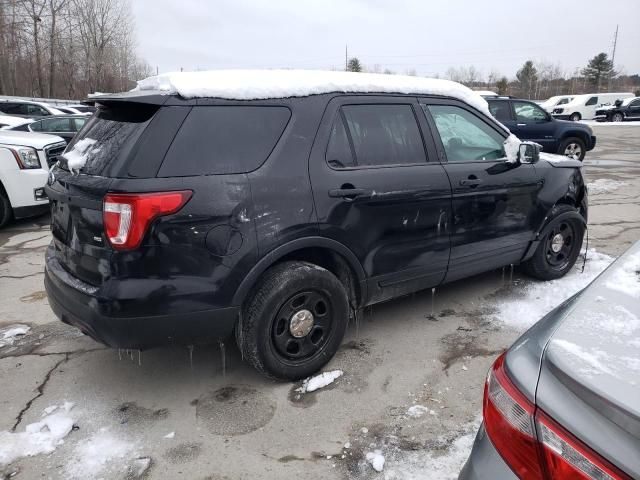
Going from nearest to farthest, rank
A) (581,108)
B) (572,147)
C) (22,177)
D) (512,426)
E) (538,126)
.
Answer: (512,426) < (22,177) < (538,126) < (572,147) < (581,108)

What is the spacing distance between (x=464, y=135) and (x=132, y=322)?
2755 millimetres

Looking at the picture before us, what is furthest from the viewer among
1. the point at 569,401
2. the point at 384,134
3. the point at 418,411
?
the point at 384,134

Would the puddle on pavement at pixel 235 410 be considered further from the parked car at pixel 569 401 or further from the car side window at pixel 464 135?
the car side window at pixel 464 135

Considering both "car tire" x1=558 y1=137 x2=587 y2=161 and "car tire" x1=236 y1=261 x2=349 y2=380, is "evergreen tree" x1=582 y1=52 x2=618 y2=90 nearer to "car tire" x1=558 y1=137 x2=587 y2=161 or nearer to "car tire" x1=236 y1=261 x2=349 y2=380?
"car tire" x1=558 y1=137 x2=587 y2=161

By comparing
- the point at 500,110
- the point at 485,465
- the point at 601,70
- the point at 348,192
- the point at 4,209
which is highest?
the point at 601,70

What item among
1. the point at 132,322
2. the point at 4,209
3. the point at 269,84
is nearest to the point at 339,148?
the point at 269,84

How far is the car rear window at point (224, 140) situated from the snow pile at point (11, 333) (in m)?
2.22

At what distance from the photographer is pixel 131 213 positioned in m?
2.41

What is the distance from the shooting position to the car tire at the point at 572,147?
12680 mm

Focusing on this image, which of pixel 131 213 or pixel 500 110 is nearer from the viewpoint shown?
pixel 131 213

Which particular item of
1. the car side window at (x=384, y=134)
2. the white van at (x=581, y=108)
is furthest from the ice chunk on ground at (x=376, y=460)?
the white van at (x=581, y=108)

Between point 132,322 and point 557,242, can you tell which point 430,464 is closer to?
point 132,322

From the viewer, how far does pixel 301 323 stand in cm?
299

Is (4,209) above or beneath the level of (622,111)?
beneath
